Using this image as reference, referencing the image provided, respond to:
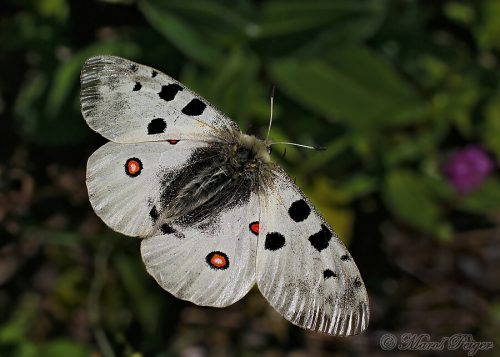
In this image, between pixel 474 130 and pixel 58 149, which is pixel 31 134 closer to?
pixel 58 149

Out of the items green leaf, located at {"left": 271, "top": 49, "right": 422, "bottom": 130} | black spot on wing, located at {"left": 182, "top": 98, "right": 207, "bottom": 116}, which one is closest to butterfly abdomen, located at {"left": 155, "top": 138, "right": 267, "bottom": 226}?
black spot on wing, located at {"left": 182, "top": 98, "right": 207, "bottom": 116}

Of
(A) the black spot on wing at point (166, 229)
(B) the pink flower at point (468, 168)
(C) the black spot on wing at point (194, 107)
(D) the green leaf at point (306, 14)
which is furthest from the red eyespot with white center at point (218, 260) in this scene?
(B) the pink flower at point (468, 168)

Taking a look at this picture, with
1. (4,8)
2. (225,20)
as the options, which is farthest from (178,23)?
(4,8)

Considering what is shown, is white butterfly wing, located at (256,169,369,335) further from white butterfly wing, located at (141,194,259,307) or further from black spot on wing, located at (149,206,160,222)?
black spot on wing, located at (149,206,160,222)

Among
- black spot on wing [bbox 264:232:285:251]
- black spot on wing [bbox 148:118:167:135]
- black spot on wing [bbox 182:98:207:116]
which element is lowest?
black spot on wing [bbox 264:232:285:251]

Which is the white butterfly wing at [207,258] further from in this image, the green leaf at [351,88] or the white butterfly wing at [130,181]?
the green leaf at [351,88]

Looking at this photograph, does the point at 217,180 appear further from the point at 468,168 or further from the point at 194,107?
the point at 468,168

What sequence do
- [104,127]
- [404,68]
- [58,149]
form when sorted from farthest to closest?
[404,68]
[58,149]
[104,127]
